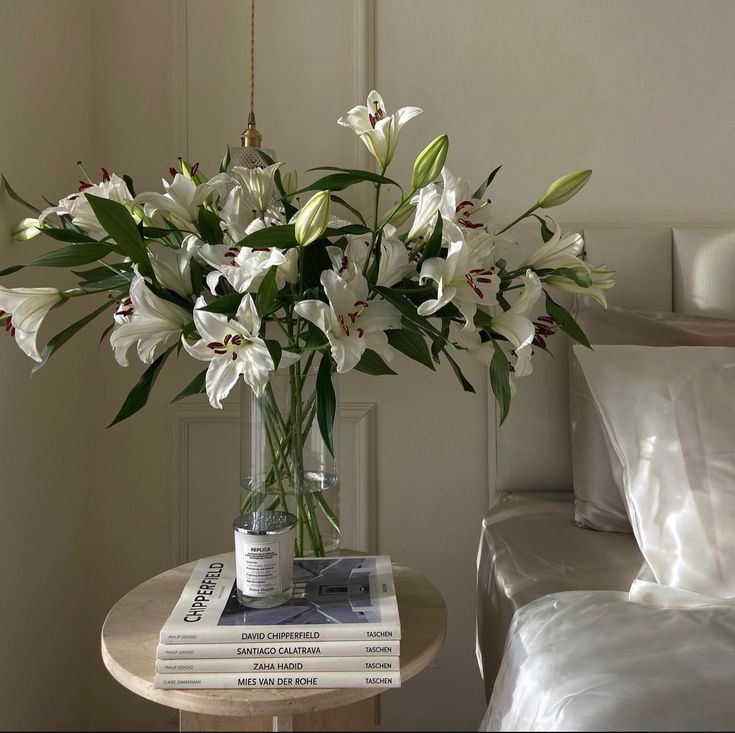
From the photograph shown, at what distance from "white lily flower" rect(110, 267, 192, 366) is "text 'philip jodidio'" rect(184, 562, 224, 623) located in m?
0.34

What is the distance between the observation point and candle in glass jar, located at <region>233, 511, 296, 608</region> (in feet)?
3.51

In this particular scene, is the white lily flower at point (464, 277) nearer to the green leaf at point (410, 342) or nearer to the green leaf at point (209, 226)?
the green leaf at point (410, 342)

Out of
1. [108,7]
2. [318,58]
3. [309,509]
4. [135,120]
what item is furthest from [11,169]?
[309,509]

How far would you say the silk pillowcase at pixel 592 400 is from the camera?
1478mm

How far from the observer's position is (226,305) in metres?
0.98

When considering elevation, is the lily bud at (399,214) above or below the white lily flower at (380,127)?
below

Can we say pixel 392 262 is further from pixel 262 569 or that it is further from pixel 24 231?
pixel 24 231

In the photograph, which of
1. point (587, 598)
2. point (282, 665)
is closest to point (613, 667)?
point (587, 598)

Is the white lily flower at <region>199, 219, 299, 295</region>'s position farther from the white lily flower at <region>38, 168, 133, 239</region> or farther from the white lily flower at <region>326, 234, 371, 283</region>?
the white lily flower at <region>38, 168, 133, 239</region>

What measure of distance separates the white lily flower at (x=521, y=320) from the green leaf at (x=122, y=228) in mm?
478

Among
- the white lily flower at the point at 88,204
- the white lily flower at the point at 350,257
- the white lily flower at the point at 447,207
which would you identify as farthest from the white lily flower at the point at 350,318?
the white lily flower at the point at 88,204

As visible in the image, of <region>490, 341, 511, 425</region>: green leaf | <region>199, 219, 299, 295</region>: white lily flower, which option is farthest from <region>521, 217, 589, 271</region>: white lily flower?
<region>199, 219, 299, 295</region>: white lily flower

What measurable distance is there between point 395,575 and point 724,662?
55 centimetres

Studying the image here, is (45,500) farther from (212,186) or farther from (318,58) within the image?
(318,58)
